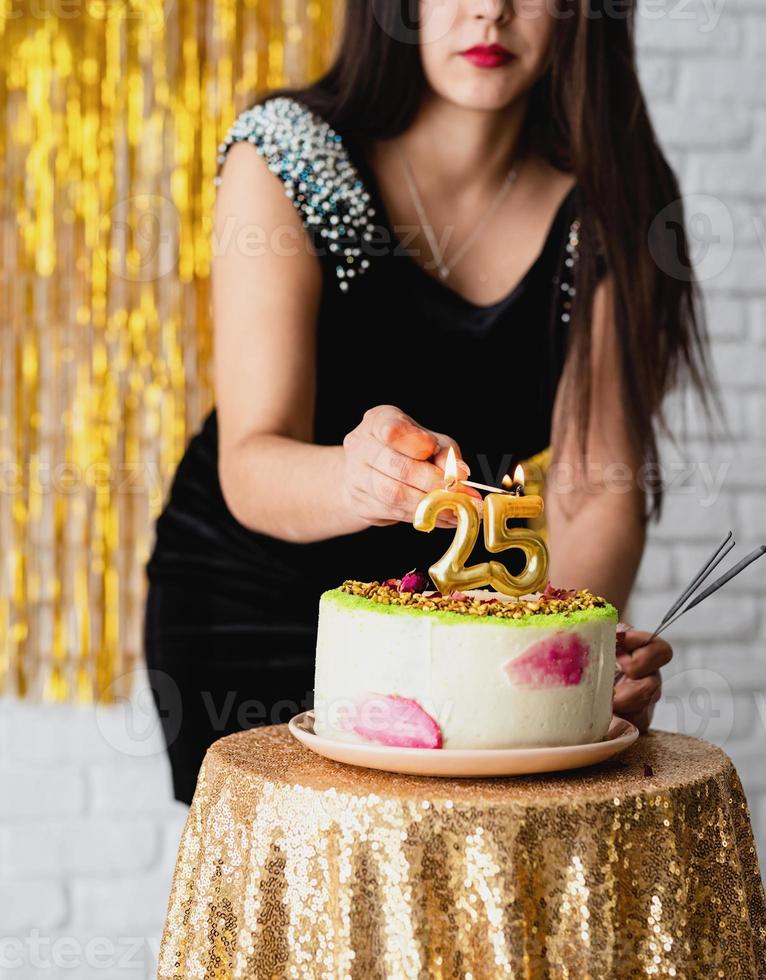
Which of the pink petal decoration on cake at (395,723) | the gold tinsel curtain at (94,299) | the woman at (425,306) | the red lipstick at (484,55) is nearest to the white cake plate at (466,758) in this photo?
the pink petal decoration on cake at (395,723)

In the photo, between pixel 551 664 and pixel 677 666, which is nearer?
pixel 551 664

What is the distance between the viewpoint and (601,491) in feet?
4.52

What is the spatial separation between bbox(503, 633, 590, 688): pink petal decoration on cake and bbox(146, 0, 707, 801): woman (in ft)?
1.45

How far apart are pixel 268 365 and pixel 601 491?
416mm

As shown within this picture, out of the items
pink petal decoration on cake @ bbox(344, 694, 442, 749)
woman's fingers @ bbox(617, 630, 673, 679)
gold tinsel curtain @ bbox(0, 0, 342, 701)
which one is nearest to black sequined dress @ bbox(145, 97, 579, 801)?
woman's fingers @ bbox(617, 630, 673, 679)

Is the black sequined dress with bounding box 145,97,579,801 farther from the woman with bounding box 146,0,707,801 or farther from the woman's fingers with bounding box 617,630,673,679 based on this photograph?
the woman's fingers with bounding box 617,630,673,679

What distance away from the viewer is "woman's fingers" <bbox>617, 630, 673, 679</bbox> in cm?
98

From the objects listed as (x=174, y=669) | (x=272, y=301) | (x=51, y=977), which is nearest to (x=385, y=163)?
(x=272, y=301)

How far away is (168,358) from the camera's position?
2.13 metres

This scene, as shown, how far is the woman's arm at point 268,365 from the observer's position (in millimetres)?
1074

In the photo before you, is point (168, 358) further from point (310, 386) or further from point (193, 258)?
point (310, 386)

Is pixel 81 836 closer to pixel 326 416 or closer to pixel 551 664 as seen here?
pixel 326 416

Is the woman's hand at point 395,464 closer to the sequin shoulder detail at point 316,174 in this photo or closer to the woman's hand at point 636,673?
the woman's hand at point 636,673

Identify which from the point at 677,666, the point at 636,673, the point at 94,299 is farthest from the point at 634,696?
the point at 94,299
